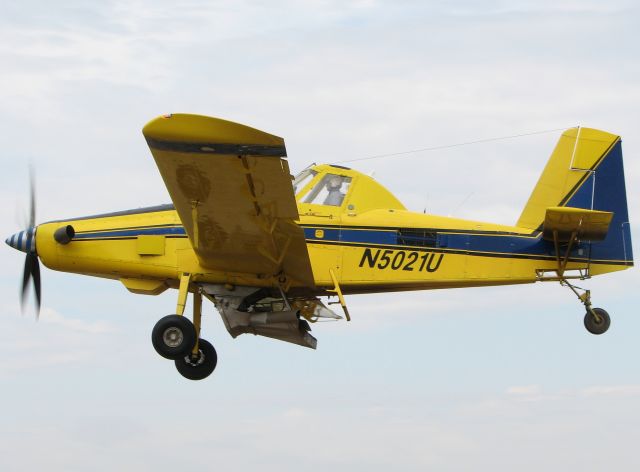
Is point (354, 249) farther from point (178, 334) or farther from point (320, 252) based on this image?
point (178, 334)

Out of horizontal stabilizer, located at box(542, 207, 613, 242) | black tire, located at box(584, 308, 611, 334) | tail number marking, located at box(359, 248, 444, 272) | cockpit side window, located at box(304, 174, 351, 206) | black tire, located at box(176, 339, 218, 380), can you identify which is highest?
cockpit side window, located at box(304, 174, 351, 206)

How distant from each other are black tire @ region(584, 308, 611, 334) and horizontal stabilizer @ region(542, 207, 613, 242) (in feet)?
3.57

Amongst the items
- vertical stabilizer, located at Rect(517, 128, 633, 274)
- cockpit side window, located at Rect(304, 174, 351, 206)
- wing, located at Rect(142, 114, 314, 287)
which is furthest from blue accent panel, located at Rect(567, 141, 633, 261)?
wing, located at Rect(142, 114, 314, 287)

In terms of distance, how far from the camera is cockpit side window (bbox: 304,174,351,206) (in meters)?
15.7

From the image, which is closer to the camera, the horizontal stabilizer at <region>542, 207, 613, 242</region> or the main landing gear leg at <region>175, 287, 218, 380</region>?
the horizontal stabilizer at <region>542, 207, 613, 242</region>

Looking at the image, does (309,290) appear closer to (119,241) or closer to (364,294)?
(364,294)

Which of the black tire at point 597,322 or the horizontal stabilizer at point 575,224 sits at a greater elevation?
the horizontal stabilizer at point 575,224

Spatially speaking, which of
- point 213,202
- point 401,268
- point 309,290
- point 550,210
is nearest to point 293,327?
point 309,290

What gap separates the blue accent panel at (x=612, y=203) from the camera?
53.1 ft

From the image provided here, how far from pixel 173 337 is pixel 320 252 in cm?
232

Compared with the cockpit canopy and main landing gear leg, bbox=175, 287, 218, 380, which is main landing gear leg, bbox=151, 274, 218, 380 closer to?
main landing gear leg, bbox=175, 287, 218, 380

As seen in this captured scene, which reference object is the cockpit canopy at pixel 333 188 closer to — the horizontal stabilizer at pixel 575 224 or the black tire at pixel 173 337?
the black tire at pixel 173 337

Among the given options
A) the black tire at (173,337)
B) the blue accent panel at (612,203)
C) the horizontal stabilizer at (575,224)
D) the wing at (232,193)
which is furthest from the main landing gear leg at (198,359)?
the blue accent panel at (612,203)

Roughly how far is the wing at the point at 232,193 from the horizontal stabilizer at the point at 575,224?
344cm
